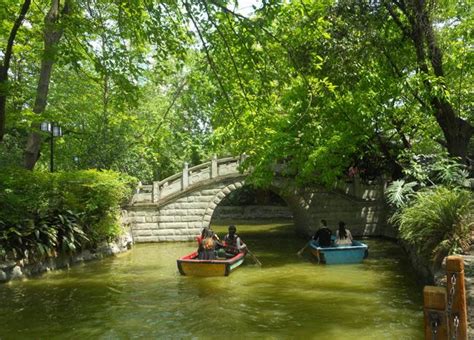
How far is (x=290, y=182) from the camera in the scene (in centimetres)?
2083

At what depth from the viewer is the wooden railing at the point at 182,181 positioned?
70.2 feet

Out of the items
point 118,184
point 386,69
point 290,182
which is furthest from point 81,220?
point 386,69

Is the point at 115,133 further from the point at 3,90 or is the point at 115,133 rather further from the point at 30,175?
the point at 3,90

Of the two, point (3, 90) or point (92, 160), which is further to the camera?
point (92, 160)

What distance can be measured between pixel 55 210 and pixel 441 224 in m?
11.3

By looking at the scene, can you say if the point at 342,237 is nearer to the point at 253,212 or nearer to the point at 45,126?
the point at 45,126

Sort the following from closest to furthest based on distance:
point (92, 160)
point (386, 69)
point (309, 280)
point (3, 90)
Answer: point (3, 90)
point (309, 280)
point (386, 69)
point (92, 160)

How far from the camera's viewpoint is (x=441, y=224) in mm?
9727

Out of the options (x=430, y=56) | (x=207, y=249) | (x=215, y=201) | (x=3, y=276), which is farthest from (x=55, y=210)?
(x=430, y=56)

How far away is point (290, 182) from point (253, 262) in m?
5.92

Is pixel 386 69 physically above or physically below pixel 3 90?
above

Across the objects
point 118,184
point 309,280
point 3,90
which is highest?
point 3,90

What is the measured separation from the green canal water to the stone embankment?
0.93ft

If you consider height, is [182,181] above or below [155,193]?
above
